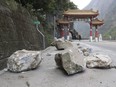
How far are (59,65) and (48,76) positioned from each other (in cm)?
85

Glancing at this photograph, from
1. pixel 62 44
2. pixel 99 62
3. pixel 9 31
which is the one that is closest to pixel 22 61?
pixel 9 31

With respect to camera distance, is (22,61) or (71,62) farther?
(22,61)

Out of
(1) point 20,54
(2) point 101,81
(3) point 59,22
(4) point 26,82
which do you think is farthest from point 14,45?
(3) point 59,22

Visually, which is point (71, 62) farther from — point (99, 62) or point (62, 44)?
point (62, 44)

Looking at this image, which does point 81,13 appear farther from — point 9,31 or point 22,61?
point 22,61

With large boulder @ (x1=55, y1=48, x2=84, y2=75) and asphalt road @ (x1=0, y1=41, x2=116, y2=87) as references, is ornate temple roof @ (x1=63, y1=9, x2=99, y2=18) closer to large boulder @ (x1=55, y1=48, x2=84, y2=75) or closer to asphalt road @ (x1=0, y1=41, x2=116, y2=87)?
asphalt road @ (x1=0, y1=41, x2=116, y2=87)

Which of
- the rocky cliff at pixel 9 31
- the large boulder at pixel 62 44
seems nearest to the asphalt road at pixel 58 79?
the rocky cliff at pixel 9 31

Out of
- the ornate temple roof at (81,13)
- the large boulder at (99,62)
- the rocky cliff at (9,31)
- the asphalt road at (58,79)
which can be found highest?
the ornate temple roof at (81,13)

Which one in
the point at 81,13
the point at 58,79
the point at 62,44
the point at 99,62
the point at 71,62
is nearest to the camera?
the point at 58,79

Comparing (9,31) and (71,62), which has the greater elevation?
(9,31)

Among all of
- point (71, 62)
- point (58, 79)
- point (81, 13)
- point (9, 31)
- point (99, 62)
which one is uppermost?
point (81, 13)

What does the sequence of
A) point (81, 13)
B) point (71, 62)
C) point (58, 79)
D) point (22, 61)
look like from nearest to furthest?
point (58, 79)
point (71, 62)
point (22, 61)
point (81, 13)

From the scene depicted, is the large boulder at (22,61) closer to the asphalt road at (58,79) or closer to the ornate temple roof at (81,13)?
the asphalt road at (58,79)

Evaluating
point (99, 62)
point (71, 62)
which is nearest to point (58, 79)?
point (71, 62)
